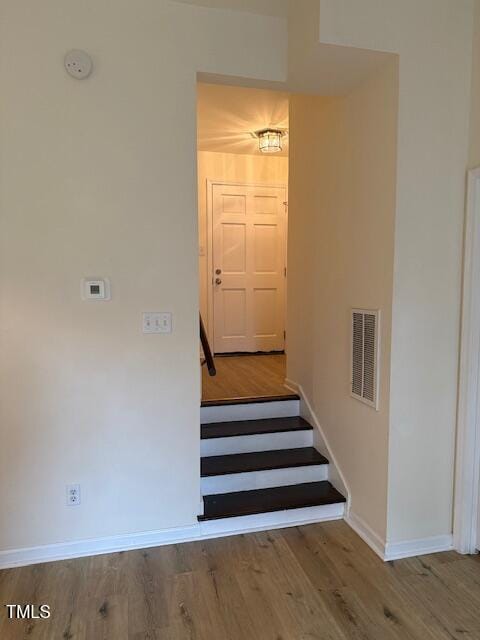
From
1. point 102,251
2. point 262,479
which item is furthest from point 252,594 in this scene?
point 102,251

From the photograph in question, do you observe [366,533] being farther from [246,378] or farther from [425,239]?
[246,378]

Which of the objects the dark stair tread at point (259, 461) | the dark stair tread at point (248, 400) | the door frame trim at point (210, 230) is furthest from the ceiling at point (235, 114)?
the dark stair tread at point (259, 461)

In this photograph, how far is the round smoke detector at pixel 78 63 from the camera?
6.97 feet

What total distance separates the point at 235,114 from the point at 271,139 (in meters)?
0.60

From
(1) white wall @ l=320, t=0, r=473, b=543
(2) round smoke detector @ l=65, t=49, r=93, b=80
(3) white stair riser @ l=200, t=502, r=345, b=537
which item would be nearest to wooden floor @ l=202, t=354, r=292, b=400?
(3) white stair riser @ l=200, t=502, r=345, b=537

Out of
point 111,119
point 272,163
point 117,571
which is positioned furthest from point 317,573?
point 272,163

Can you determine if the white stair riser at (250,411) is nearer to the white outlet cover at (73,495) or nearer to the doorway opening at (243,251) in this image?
the white outlet cover at (73,495)

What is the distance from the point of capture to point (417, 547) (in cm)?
236

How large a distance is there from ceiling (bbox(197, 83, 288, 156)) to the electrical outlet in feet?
8.37

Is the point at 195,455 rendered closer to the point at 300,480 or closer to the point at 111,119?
the point at 300,480

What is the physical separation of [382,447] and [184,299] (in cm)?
130

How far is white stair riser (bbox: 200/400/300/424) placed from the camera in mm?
3176

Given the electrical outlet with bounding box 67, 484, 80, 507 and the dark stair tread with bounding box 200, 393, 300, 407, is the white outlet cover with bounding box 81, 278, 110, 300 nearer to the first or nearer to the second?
the electrical outlet with bounding box 67, 484, 80, 507

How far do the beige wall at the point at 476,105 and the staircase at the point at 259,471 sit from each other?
6.34ft
